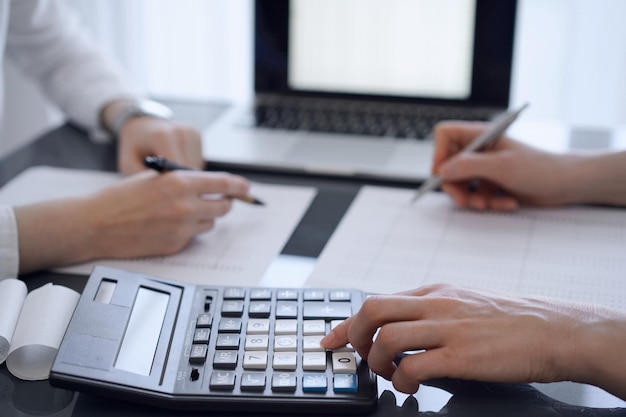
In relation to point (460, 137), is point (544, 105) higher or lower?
lower

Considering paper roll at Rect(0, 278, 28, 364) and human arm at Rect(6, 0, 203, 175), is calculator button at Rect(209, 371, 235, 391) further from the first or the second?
human arm at Rect(6, 0, 203, 175)

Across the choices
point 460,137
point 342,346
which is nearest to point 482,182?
point 460,137

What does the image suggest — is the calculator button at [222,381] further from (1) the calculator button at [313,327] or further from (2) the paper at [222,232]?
(2) the paper at [222,232]

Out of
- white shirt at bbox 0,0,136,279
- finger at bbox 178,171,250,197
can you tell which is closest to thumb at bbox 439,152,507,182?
finger at bbox 178,171,250,197

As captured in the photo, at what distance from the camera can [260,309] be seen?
75 centimetres

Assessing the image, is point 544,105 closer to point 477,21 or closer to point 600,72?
point 600,72

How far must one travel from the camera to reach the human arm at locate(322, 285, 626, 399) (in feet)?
2.13

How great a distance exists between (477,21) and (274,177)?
1.39ft

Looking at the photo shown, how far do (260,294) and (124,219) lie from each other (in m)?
0.24

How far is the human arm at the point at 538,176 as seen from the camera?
1035 millimetres

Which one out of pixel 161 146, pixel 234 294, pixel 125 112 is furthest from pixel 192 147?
pixel 234 294

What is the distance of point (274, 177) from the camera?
3.86ft

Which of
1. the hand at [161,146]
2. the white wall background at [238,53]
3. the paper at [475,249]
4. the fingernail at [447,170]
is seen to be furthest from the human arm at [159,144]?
the white wall background at [238,53]

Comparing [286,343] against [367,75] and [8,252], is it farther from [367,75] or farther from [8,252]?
[367,75]
